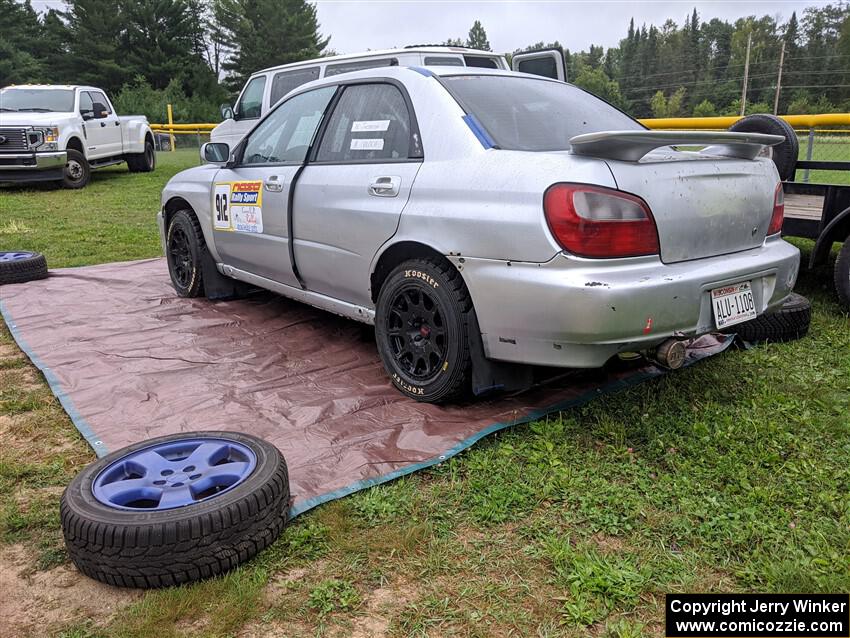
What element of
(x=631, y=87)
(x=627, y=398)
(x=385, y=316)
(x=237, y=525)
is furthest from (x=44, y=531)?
(x=631, y=87)

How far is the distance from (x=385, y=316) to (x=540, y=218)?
1.08 m

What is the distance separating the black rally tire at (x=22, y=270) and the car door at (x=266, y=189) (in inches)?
88.5

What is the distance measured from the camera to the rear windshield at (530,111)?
10.5 ft

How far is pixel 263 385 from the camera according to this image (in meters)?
3.74

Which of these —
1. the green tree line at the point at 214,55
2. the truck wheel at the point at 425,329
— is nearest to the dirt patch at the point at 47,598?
the truck wheel at the point at 425,329

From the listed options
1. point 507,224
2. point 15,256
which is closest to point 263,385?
point 507,224

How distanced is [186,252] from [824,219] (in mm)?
4649

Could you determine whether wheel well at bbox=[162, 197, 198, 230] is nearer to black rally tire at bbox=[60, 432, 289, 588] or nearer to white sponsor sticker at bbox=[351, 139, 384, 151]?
white sponsor sticker at bbox=[351, 139, 384, 151]

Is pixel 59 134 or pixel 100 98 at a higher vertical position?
pixel 100 98

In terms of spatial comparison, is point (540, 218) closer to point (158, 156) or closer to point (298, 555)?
point (298, 555)

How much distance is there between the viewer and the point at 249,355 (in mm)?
4215

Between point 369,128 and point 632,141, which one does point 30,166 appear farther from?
point 632,141

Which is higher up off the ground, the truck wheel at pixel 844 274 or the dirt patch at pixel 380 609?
the truck wheel at pixel 844 274

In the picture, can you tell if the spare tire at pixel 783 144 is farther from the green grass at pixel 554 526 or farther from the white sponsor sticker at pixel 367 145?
the white sponsor sticker at pixel 367 145
